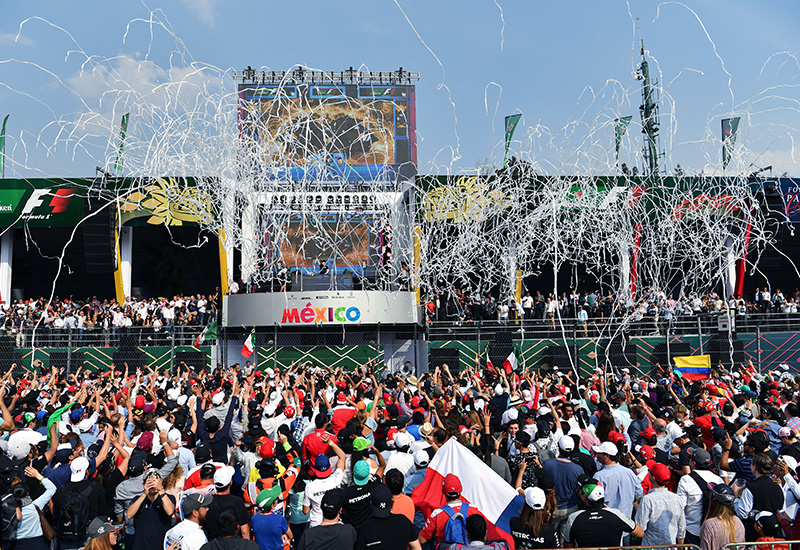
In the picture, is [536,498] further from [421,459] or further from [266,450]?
[266,450]

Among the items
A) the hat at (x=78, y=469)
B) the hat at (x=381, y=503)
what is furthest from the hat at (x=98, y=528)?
the hat at (x=381, y=503)

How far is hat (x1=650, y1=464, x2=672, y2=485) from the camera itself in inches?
228

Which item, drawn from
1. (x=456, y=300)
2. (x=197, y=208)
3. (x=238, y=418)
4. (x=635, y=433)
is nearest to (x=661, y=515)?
(x=635, y=433)

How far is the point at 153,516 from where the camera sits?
5.18 metres

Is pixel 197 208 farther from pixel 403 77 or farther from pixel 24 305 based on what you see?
pixel 403 77

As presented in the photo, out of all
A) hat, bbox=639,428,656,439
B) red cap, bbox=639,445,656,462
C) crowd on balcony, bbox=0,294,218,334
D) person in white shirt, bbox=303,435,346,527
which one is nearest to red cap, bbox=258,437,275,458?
person in white shirt, bbox=303,435,346,527

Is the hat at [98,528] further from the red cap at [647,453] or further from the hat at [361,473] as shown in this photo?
the red cap at [647,453]

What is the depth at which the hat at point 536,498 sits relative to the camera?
5.05 metres

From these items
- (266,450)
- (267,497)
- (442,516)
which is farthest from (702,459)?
(266,450)

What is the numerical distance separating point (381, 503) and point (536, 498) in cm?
116

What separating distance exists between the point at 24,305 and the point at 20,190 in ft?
18.9

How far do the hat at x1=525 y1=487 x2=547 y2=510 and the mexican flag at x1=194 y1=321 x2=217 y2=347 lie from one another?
18.9 metres

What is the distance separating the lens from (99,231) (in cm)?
2641

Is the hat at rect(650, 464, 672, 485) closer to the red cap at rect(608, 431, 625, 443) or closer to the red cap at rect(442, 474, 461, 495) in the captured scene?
the red cap at rect(608, 431, 625, 443)
